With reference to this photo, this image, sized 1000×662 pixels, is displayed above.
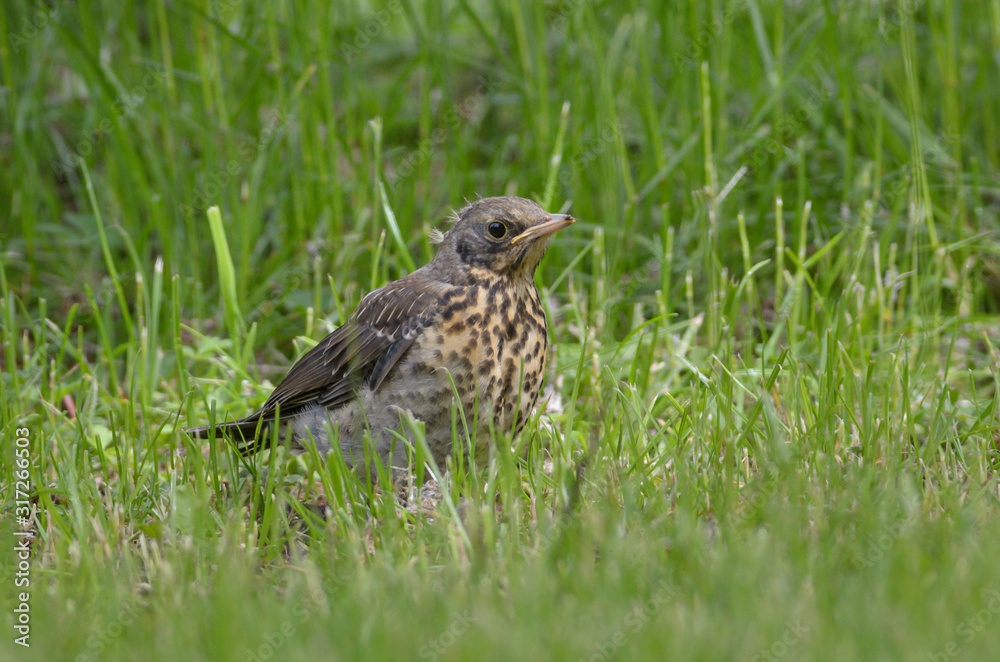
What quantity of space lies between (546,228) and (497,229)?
19 cm

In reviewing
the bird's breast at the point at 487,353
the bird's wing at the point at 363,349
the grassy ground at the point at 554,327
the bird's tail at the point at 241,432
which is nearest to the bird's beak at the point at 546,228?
the bird's breast at the point at 487,353

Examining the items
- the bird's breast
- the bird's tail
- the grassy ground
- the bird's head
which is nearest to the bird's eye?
the bird's head

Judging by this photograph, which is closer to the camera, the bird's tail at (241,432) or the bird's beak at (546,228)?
the bird's beak at (546,228)

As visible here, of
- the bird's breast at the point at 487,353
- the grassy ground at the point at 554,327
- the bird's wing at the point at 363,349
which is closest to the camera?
the grassy ground at the point at 554,327

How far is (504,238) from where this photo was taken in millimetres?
3703

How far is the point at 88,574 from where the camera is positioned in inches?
108

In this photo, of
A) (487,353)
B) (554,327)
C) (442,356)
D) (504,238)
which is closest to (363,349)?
(442,356)

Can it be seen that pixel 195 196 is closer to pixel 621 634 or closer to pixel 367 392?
pixel 367 392

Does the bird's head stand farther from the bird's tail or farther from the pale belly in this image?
the bird's tail

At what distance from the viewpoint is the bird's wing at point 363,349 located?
145 inches

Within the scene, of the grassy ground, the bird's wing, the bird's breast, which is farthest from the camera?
the bird's wing

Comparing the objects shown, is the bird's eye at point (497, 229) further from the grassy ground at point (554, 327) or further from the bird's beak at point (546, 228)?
the grassy ground at point (554, 327)

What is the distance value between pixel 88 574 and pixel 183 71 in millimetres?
3594

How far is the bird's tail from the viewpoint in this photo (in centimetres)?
376
